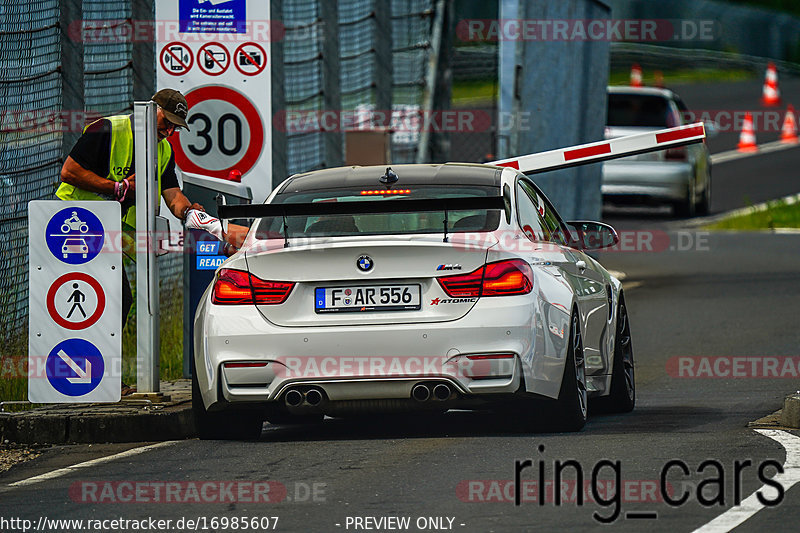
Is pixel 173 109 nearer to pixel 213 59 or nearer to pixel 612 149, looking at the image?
pixel 213 59

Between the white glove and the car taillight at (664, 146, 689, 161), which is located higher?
the car taillight at (664, 146, 689, 161)

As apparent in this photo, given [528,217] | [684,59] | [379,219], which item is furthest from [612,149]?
[684,59]

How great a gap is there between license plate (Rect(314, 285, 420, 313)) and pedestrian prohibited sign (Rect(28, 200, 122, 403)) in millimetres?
1457

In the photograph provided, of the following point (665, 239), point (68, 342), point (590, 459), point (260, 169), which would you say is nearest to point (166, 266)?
point (260, 169)

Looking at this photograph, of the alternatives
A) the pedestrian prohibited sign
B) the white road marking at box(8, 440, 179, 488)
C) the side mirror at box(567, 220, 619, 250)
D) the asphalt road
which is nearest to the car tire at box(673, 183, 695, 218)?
the asphalt road

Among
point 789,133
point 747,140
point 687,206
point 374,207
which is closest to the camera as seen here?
point 374,207

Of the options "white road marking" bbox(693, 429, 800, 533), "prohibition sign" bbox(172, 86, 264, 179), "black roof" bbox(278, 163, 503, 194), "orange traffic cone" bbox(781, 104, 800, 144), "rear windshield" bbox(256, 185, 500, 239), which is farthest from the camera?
"orange traffic cone" bbox(781, 104, 800, 144)

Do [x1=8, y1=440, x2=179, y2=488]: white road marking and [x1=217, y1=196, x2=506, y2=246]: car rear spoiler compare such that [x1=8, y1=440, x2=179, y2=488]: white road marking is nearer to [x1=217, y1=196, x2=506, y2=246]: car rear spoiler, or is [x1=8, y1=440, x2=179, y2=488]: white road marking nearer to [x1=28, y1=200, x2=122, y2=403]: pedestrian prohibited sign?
[x1=28, y1=200, x2=122, y2=403]: pedestrian prohibited sign

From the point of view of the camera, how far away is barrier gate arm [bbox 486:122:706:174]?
11.2 metres

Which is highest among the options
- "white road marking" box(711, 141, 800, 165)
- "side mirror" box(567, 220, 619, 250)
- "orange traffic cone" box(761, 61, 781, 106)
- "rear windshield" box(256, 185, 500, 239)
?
"orange traffic cone" box(761, 61, 781, 106)

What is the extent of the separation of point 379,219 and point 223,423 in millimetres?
1281

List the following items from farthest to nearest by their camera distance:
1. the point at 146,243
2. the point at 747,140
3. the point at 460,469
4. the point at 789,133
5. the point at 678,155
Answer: the point at 789,133
the point at 747,140
the point at 678,155
the point at 146,243
the point at 460,469

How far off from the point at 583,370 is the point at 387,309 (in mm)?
1238

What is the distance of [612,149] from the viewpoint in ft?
37.0
